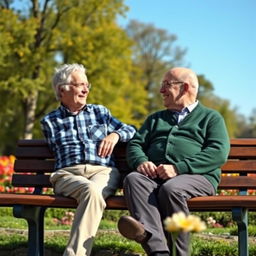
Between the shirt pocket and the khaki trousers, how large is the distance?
254mm

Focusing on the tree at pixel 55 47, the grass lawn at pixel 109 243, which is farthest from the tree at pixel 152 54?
the grass lawn at pixel 109 243

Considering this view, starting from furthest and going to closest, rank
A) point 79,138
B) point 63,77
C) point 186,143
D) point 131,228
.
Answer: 1. point 63,77
2. point 79,138
3. point 186,143
4. point 131,228

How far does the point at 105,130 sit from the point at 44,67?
18.0 metres

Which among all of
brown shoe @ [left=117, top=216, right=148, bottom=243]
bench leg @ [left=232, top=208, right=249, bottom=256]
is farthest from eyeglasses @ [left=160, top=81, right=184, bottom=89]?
brown shoe @ [left=117, top=216, right=148, bottom=243]

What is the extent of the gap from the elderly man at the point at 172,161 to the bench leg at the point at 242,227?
285mm

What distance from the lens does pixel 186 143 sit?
4.60 metres

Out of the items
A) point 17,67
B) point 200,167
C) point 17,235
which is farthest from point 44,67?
point 200,167

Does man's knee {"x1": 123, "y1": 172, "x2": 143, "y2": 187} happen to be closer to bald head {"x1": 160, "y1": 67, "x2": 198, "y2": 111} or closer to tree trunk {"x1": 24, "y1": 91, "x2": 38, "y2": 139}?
bald head {"x1": 160, "y1": 67, "x2": 198, "y2": 111}

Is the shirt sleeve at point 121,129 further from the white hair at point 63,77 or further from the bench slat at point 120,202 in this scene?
Result: the bench slat at point 120,202

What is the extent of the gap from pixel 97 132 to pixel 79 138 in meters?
0.16

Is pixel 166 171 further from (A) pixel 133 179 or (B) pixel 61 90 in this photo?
(B) pixel 61 90

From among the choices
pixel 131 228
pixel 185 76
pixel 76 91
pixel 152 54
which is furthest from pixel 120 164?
pixel 152 54

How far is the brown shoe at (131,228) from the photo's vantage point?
3779 mm

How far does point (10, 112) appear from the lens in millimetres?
23453
